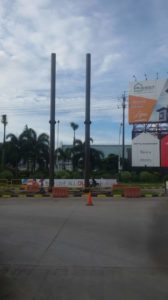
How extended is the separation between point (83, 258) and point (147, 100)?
5370 cm

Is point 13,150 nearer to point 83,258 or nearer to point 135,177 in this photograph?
point 135,177

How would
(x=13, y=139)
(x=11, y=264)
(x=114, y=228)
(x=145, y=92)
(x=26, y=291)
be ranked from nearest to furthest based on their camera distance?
(x=26, y=291), (x=11, y=264), (x=114, y=228), (x=145, y=92), (x=13, y=139)

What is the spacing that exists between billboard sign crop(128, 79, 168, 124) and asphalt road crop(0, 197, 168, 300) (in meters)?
45.6

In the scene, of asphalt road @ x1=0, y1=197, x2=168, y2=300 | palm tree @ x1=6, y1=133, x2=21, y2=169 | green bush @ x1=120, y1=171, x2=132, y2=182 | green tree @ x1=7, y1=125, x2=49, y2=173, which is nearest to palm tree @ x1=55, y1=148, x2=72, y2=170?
green tree @ x1=7, y1=125, x2=49, y2=173

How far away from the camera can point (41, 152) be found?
80.2 m

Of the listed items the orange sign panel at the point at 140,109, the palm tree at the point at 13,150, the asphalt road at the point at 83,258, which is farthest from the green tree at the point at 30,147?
the asphalt road at the point at 83,258

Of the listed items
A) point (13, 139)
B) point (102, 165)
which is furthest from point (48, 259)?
point (102, 165)

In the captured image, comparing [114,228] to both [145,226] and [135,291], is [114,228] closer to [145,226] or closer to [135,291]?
[145,226]

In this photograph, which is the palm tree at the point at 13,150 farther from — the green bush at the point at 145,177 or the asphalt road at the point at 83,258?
the asphalt road at the point at 83,258

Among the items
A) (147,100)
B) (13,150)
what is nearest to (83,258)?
(147,100)

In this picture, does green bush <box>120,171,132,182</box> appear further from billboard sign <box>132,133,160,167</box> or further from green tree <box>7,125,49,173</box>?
green tree <box>7,125,49,173</box>

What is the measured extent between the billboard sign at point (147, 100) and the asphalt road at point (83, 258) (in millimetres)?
45602

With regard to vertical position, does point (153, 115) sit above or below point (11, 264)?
above

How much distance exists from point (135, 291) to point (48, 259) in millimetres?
2996
